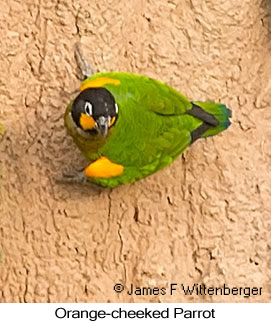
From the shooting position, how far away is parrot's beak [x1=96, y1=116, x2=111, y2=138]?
2.07 m

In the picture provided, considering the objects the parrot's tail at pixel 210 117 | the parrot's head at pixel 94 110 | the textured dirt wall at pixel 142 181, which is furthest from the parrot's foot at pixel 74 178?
the parrot's tail at pixel 210 117

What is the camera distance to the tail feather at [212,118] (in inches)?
88.4

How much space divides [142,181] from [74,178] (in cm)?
Answer: 20

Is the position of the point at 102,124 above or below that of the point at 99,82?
below

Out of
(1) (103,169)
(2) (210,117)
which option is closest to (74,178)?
(1) (103,169)

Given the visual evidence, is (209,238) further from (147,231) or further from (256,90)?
(256,90)

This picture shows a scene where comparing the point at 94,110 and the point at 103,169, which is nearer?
the point at 94,110

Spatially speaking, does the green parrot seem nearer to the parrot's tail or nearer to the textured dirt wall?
the parrot's tail

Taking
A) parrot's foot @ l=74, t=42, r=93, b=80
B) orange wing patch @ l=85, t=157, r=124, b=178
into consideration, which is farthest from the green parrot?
parrot's foot @ l=74, t=42, r=93, b=80

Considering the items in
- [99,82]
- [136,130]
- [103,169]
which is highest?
[99,82]

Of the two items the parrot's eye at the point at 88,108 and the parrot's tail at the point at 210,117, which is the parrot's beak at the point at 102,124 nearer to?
the parrot's eye at the point at 88,108

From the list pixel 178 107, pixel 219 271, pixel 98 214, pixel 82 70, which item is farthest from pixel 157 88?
pixel 219 271

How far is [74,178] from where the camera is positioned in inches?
89.7

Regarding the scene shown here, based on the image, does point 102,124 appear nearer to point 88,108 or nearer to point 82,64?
point 88,108
